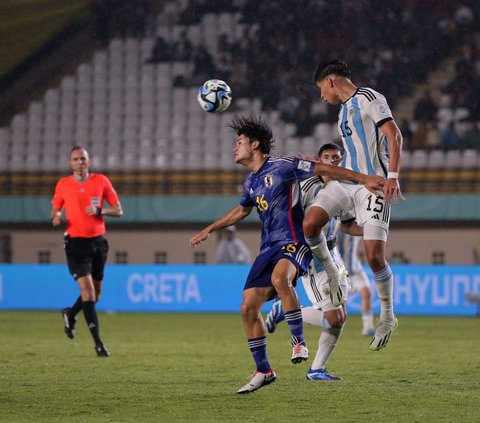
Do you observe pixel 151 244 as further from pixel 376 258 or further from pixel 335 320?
pixel 376 258

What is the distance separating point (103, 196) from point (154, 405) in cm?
497

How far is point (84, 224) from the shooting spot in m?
11.0

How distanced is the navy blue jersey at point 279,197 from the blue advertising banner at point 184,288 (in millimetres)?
10580

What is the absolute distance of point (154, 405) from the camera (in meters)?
6.48

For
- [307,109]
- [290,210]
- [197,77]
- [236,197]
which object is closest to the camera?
[290,210]

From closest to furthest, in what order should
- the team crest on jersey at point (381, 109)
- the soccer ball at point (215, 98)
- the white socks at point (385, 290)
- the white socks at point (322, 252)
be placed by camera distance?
the team crest on jersey at point (381, 109), the white socks at point (322, 252), the white socks at point (385, 290), the soccer ball at point (215, 98)

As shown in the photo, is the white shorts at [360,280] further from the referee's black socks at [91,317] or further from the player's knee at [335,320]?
the player's knee at [335,320]

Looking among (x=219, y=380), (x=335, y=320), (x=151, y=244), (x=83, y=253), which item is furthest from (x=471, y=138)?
(x=219, y=380)

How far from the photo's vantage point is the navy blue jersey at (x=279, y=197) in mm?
7262

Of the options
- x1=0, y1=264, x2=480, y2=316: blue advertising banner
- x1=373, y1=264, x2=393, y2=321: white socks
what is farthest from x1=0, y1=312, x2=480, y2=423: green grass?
x1=0, y1=264, x2=480, y2=316: blue advertising banner

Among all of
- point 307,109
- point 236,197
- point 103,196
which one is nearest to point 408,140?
point 307,109

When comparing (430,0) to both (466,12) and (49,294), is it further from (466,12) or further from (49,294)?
(49,294)

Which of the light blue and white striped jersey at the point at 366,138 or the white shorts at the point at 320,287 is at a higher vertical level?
the light blue and white striped jersey at the point at 366,138

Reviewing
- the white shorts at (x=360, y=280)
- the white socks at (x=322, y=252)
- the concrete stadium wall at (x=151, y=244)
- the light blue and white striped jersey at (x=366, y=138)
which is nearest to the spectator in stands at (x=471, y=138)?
the concrete stadium wall at (x=151, y=244)
